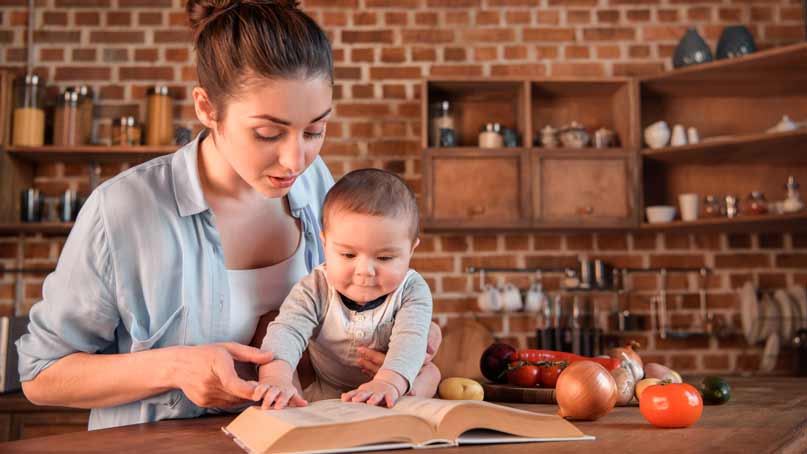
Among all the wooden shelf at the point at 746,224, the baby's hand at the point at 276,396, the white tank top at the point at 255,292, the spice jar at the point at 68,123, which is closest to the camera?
the baby's hand at the point at 276,396

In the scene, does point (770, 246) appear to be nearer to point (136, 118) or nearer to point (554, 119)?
point (554, 119)

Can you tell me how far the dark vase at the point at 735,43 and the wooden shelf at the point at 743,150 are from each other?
38 centimetres

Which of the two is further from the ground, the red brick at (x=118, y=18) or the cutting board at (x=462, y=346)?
the red brick at (x=118, y=18)

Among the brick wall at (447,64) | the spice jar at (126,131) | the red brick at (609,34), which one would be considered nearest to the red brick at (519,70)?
the brick wall at (447,64)

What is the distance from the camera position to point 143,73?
3.90 meters

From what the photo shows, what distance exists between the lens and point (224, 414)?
1380 mm

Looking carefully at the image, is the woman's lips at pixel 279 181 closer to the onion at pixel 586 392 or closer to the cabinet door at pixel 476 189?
the onion at pixel 586 392

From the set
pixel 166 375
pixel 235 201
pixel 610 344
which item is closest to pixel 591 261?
pixel 610 344

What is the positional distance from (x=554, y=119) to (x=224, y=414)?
287 centimetres

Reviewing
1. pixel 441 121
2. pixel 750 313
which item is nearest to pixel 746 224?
pixel 750 313

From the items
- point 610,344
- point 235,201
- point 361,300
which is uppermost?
point 235,201

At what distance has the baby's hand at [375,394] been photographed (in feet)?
3.69

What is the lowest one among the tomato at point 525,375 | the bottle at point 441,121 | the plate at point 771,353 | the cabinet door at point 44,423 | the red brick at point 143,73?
the cabinet door at point 44,423

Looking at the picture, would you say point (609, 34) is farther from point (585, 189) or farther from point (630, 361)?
point (630, 361)
